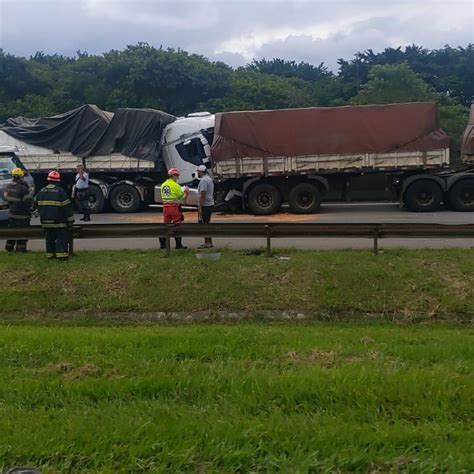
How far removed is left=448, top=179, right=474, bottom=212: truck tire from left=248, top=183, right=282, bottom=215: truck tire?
515 cm

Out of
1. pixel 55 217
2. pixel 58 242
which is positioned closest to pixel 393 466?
pixel 55 217

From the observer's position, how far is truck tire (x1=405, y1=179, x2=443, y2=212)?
19438 mm

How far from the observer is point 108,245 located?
A: 13891mm

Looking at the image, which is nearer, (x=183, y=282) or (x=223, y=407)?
(x=223, y=407)

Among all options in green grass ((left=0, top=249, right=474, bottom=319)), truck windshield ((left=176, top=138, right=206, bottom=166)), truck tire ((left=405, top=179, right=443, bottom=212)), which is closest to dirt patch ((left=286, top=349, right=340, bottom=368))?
green grass ((left=0, top=249, right=474, bottom=319))

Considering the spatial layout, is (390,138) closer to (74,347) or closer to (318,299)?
(318,299)

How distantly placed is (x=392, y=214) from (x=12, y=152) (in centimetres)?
1101

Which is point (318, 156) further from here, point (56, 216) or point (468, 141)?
point (56, 216)

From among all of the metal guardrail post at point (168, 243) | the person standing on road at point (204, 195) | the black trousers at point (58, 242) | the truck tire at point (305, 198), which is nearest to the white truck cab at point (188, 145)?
the truck tire at point (305, 198)

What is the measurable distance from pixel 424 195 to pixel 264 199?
4.79 metres

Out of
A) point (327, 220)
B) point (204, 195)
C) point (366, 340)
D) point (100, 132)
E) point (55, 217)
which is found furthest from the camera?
point (100, 132)

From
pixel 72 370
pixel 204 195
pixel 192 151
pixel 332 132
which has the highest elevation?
pixel 332 132

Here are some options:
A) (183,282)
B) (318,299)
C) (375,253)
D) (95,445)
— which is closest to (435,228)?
(375,253)

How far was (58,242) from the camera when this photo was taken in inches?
447
